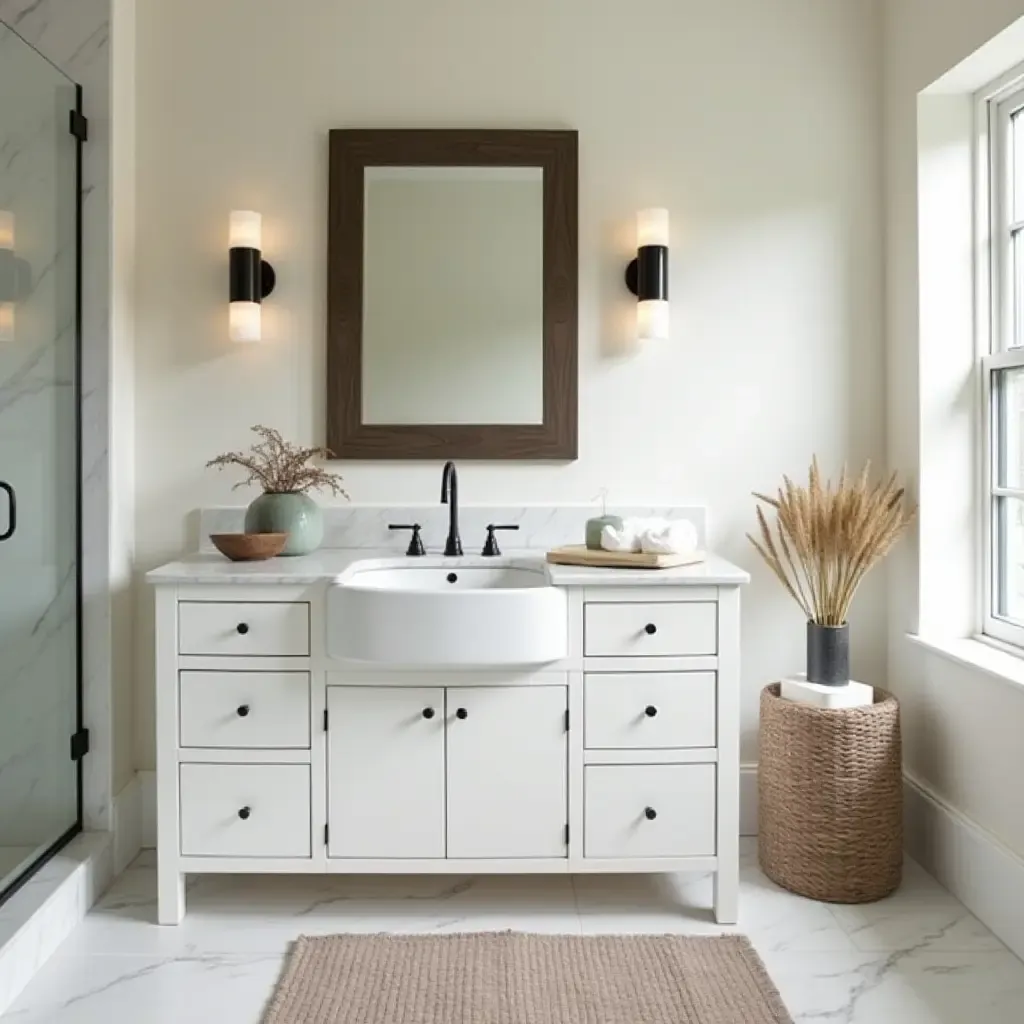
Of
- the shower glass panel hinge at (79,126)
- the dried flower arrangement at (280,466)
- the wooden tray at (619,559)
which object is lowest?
the wooden tray at (619,559)

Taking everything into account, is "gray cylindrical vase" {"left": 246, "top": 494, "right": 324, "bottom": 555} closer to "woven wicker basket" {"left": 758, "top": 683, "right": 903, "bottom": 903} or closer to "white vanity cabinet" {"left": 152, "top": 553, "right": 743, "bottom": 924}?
"white vanity cabinet" {"left": 152, "top": 553, "right": 743, "bottom": 924}

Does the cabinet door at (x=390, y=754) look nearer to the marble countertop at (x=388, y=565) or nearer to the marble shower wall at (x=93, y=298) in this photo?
the marble countertop at (x=388, y=565)

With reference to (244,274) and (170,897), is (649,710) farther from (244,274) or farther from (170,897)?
(244,274)

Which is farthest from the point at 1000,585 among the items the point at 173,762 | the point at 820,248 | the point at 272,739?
the point at 173,762

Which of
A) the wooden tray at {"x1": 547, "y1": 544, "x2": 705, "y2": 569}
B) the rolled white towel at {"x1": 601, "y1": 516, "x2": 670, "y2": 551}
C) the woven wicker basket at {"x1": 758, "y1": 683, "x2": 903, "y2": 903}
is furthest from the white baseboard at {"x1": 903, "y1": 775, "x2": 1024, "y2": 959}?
the rolled white towel at {"x1": 601, "y1": 516, "x2": 670, "y2": 551}

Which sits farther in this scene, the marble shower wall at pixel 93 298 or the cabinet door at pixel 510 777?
the marble shower wall at pixel 93 298

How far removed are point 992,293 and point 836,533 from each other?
77 cm

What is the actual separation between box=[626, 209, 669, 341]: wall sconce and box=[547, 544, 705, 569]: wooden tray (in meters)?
0.65

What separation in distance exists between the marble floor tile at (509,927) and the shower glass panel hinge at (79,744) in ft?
1.14

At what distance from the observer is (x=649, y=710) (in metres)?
2.25

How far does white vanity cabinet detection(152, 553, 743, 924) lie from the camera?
2.25 m

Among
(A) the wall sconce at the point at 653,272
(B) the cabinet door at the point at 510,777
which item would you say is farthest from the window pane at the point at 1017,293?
(B) the cabinet door at the point at 510,777

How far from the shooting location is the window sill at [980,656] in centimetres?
221

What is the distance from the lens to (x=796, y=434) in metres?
2.79
